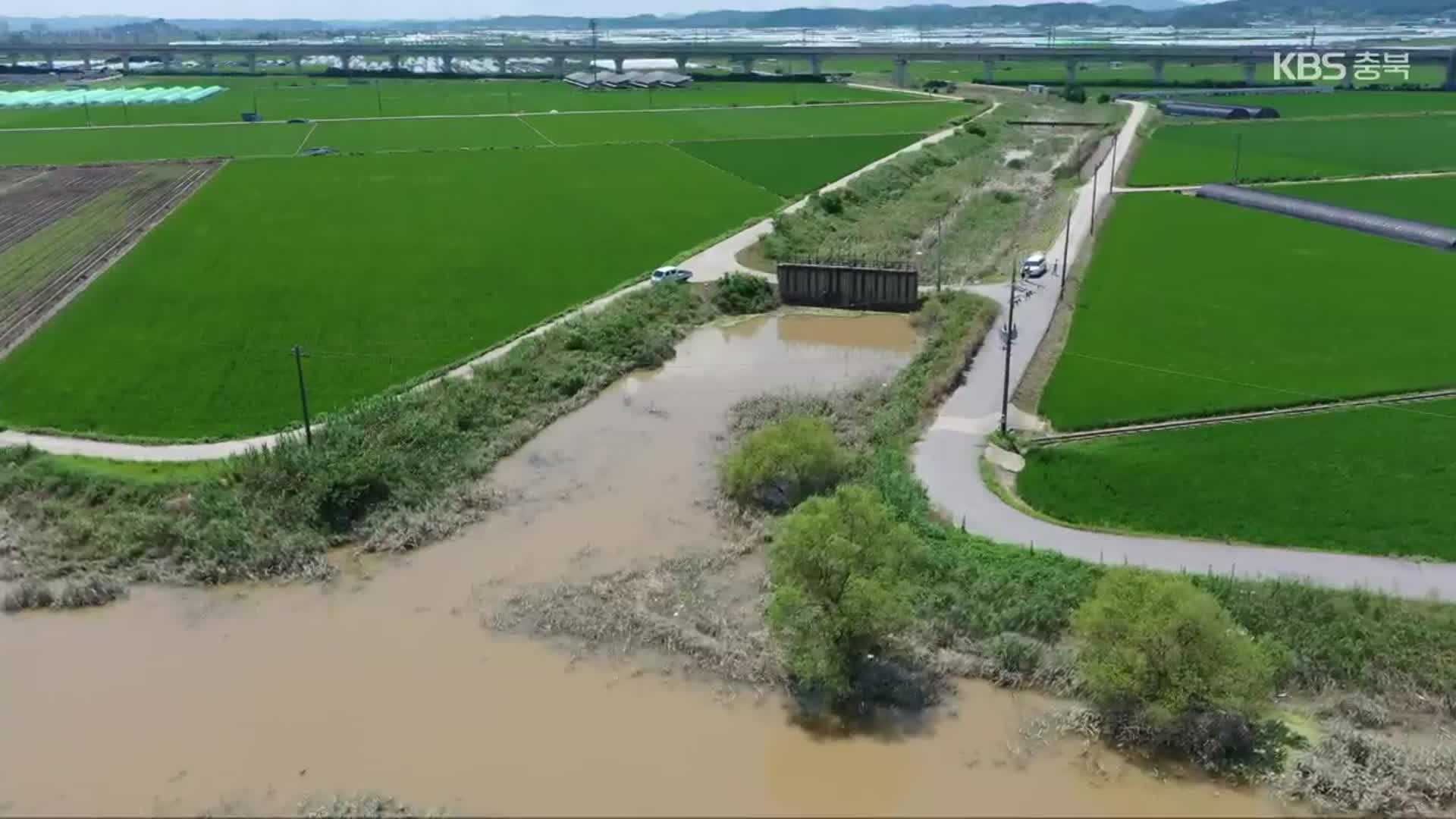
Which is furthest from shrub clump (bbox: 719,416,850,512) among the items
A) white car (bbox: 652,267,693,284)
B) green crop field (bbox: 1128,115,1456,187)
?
green crop field (bbox: 1128,115,1456,187)

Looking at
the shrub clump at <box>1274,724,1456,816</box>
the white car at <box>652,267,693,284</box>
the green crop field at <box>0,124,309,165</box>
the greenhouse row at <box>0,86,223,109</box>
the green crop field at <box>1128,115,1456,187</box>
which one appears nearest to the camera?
the shrub clump at <box>1274,724,1456,816</box>

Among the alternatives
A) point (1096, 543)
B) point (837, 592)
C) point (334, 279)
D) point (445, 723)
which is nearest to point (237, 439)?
point (445, 723)

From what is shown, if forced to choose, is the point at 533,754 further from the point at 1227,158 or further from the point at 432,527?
the point at 1227,158

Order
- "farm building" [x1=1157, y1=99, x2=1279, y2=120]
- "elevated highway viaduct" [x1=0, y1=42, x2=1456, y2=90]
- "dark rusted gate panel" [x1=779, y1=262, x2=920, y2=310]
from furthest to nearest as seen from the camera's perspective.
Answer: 1. "elevated highway viaduct" [x1=0, y1=42, x2=1456, y2=90]
2. "farm building" [x1=1157, y1=99, x2=1279, y2=120]
3. "dark rusted gate panel" [x1=779, y1=262, x2=920, y2=310]

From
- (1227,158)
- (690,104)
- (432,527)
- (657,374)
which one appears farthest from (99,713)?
(690,104)

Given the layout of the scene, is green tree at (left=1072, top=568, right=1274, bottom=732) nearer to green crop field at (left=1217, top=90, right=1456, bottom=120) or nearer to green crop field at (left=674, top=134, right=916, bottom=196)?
green crop field at (left=674, top=134, right=916, bottom=196)

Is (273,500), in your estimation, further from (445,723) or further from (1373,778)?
(1373,778)
